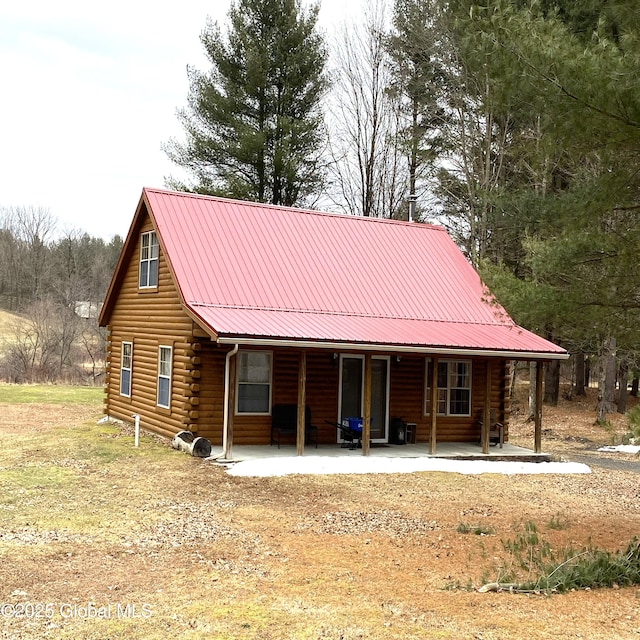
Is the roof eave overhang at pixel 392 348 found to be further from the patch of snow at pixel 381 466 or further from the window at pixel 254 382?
the patch of snow at pixel 381 466

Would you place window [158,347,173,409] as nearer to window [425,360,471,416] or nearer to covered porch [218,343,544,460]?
covered porch [218,343,544,460]

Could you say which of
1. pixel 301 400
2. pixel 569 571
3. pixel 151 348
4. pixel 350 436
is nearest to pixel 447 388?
pixel 350 436

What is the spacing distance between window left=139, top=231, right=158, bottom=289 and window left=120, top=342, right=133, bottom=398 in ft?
6.57

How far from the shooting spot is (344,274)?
1848 cm

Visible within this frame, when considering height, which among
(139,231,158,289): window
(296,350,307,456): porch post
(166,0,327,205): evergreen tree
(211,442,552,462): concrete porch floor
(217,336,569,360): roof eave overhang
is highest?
(166,0,327,205): evergreen tree

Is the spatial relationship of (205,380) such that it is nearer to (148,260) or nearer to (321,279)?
(321,279)

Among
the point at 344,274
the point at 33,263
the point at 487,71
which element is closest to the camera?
the point at 487,71

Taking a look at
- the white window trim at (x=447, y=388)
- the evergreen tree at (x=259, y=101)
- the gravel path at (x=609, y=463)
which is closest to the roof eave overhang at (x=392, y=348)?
the white window trim at (x=447, y=388)

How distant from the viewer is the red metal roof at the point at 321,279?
1573cm

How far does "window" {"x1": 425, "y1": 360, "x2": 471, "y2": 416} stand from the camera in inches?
714

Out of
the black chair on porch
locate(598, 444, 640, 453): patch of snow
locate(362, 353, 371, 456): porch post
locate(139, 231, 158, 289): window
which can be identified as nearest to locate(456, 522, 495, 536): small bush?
locate(362, 353, 371, 456): porch post

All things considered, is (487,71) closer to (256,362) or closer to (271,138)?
(256,362)

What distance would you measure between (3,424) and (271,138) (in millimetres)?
17765

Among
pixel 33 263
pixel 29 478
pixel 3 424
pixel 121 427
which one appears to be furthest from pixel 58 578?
pixel 33 263
